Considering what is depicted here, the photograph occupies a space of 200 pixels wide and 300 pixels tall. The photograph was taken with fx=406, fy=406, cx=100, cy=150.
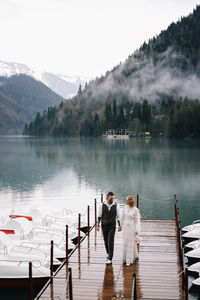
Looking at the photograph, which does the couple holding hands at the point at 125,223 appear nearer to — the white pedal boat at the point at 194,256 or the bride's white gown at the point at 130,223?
the bride's white gown at the point at 130,223

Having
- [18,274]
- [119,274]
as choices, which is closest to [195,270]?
[119,274]

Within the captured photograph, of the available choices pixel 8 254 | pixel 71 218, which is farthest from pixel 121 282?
pixel 71 218

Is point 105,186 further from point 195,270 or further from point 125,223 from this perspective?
point 125,223

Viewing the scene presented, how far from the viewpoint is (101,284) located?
11.8 m

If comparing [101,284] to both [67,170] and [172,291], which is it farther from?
[67,170]

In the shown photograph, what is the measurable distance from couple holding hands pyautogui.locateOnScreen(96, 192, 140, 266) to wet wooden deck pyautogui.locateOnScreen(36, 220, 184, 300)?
2.17 feet

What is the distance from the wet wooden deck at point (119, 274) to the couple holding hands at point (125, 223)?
2.17 feet

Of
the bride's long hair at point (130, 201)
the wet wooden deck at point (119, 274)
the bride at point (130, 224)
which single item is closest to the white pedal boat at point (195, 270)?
the wet wooden deck at point (119, 274)

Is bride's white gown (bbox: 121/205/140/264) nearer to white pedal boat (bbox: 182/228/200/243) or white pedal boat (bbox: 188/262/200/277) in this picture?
white pedal boat (bbox: 188/262/200/277)

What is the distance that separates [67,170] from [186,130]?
13168 centimetres

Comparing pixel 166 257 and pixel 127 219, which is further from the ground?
pixel 127 219

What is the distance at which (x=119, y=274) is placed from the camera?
40.9 ft

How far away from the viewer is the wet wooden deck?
A: 11.2 meters

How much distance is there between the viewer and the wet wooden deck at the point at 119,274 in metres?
11.2
